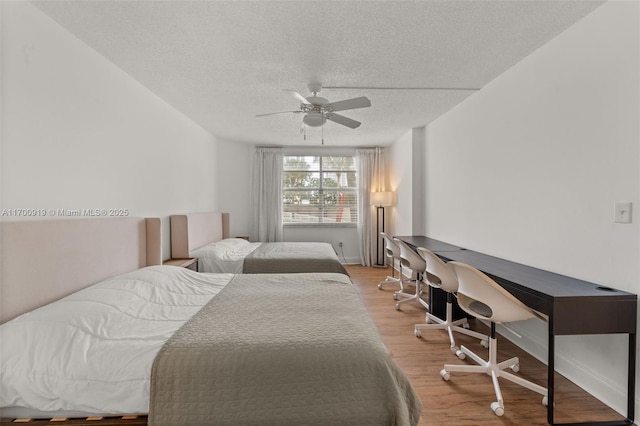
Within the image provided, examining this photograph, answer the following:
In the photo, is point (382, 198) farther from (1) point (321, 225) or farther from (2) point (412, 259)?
(2) point (412, 259)

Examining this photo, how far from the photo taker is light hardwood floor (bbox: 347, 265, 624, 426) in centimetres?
178

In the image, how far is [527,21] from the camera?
203 cm

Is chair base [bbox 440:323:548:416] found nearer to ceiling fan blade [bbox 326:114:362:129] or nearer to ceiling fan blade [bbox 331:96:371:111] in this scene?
ceiling fan blade [bbox 331:96:371:111]

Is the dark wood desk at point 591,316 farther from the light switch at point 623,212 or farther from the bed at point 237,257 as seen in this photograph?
the bed at point 237,257

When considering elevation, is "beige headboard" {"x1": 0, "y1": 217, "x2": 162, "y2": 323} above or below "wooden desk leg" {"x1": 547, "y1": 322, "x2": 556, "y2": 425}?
above

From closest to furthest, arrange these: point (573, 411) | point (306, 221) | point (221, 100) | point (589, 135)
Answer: point (573, 411) → point (589, 135) → point (221, 100) → point (306, 221)

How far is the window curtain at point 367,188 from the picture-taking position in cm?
614

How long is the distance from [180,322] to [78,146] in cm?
156

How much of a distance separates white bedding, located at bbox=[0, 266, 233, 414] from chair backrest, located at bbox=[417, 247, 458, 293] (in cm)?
206

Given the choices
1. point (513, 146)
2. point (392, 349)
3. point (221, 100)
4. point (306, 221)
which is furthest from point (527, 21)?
point (306, 221)

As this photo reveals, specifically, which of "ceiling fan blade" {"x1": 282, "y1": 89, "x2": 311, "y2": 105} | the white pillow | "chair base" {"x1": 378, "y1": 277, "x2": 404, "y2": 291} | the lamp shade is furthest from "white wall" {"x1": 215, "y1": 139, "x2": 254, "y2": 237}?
"ceiling fan blade" {"x1": 282, "y1": 89, "x2": 311, "y2": 105}

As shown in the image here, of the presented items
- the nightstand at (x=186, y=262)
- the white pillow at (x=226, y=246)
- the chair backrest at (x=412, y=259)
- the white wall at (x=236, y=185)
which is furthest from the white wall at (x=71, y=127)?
the chair backrest at (x=412, y=259)

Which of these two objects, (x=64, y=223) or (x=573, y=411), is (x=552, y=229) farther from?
(x=64, y=223)

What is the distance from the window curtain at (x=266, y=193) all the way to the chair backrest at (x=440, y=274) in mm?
3659
